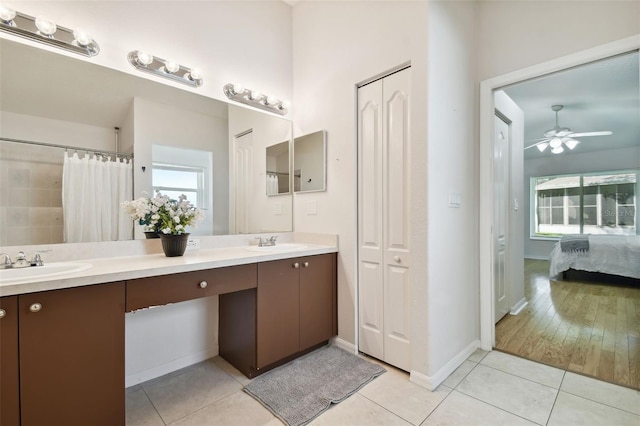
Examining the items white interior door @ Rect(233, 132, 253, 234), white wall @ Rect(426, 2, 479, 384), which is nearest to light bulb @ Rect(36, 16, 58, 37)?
white interior door @ Rect(233, 132, 253, 234)

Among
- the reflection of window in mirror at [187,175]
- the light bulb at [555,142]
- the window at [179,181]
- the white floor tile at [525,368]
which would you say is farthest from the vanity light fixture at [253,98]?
the light bulb at [555,142]

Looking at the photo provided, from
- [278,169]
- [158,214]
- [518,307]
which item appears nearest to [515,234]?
[518,307]

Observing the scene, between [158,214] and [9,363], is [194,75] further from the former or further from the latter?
[9,363]

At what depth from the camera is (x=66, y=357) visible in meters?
1.19

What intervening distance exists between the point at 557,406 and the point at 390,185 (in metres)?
1.59

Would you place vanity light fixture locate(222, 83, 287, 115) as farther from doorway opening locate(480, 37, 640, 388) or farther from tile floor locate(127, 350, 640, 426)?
tile floor locate(127, 350, 640, 426)

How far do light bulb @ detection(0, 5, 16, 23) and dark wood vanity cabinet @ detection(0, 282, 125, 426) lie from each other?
1455 mm

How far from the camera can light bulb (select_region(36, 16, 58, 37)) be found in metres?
1.54

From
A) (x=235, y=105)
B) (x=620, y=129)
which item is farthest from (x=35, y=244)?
(x=620, y=129)

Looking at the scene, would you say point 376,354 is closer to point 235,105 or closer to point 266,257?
point 266,257

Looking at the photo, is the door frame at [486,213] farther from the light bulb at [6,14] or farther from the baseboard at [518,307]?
the light bulb at [6,14]

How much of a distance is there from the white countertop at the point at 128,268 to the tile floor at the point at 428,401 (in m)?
0.81

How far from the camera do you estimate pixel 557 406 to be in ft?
5.26

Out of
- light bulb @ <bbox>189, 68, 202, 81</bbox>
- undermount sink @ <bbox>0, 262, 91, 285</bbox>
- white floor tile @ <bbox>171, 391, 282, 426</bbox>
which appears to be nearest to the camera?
undermount sink @ <bbox>0, 262, 91, 285</bbox>
